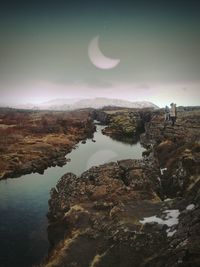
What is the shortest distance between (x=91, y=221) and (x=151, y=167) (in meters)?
18.7

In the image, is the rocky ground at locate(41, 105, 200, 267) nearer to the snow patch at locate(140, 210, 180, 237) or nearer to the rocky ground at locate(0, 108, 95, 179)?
the snow patch at locate(140, 210, 180, 237)

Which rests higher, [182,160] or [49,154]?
[182,160]

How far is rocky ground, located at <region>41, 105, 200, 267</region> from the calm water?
2.18 m

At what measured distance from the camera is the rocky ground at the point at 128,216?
83.0 ft

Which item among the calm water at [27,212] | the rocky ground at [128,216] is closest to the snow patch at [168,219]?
the rocky ground at [128,216]

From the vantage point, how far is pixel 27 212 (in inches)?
1795

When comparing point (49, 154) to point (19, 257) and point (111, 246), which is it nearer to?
point (19, 257)

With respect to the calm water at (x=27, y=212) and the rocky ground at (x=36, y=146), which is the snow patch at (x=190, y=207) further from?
the rocky ground at (x=36, y=146)

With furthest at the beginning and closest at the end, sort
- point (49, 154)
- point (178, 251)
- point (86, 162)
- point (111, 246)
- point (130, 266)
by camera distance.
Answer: point (49, 154) → point (86, 162) → point (111, 246) → point (130, 266) → point (178, 251)

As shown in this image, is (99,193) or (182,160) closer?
(99,193)

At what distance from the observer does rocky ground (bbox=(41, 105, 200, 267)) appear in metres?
25.3

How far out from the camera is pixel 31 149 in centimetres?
8719

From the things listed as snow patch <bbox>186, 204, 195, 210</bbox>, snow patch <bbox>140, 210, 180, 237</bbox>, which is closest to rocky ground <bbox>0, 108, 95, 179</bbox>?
snow patch <bbox>140, 210, 180, 237</bbox>

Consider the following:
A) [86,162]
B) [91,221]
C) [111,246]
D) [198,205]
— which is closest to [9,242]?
[91,221]
